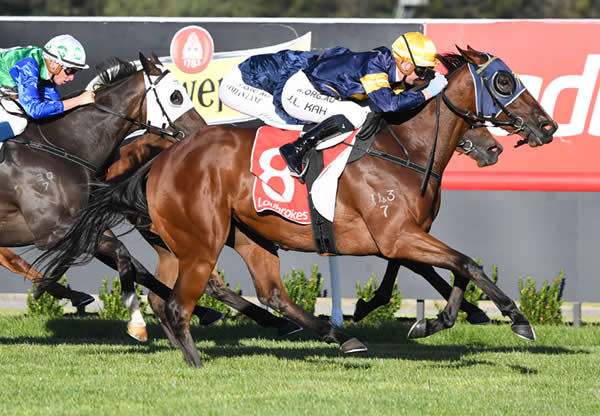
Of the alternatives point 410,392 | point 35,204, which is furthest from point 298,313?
point 35,204

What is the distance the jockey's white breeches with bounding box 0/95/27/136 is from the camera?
22.0ft

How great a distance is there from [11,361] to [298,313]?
1.93 metres

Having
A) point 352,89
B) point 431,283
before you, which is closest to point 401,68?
point 352,89

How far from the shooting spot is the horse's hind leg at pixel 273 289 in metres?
6.33

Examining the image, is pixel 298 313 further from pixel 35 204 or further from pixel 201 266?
pixel 35 204

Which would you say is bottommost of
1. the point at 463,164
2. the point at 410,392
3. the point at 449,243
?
the point at 410,392

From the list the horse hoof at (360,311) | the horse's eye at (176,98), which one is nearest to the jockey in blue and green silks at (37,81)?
the horse's eye at (176,98)

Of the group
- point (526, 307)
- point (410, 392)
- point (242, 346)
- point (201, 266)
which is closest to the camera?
point (410, 392)

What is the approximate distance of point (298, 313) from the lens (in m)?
6.49

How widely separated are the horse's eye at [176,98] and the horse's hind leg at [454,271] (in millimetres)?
2049

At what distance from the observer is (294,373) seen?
20.2 feet

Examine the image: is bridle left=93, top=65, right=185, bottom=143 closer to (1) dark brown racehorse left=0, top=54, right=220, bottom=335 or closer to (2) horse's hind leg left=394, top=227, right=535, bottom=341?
(1) dark brown racehorse left=0, top=54, right=220, bottom=335

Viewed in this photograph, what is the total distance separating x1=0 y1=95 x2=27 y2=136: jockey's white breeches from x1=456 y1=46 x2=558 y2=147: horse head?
3.05 m

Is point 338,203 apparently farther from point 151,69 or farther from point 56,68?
point 56,68
